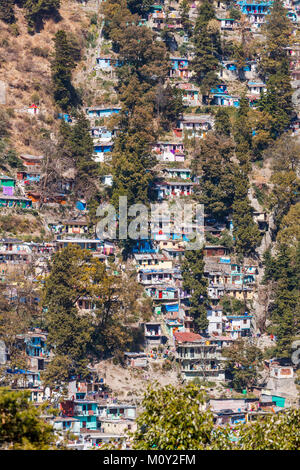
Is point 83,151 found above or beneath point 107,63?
beneath

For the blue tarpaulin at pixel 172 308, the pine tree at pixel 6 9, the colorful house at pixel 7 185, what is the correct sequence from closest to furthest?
the blue tarpaulin at pixel 172 308 → the colorful house at pixel 7 185 → the pine tree at pixel 6 9

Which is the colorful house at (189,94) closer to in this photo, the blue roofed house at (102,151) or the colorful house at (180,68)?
the colorful house at (180,68)

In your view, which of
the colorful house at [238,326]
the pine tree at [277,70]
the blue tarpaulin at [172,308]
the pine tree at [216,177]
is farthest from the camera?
the pine tree at [277,70]

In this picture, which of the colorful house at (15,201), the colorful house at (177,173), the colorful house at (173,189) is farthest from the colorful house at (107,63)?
the colorful house at (15,201)

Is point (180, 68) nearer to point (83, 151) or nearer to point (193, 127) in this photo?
point (193, 127)

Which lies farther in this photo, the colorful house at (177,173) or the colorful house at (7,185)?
the colorful house at (177,173)

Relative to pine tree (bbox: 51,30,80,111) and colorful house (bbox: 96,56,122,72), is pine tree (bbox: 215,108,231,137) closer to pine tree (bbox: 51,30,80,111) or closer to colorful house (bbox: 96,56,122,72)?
colorful house (bbox: 96,56,122,72)

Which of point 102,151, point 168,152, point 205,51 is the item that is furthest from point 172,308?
point 205,51

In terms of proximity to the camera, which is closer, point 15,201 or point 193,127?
point 15,201

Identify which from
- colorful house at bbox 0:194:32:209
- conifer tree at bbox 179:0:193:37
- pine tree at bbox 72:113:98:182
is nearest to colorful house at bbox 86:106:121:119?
pine tree at bbox 72:113:98:182
